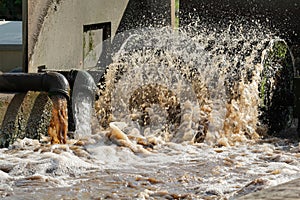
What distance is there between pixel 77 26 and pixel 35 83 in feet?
8.67

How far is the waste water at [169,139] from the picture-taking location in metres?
4.25

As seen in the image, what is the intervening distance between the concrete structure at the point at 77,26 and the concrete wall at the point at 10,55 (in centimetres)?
131

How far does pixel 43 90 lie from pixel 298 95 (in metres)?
2.59

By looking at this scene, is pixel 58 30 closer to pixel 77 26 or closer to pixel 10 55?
pixel 77 26

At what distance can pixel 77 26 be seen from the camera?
842cm

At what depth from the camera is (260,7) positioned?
380 inches

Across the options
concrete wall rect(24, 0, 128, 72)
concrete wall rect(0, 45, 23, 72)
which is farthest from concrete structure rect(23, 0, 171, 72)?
concrete wall rect(0, 45, 23, 72)

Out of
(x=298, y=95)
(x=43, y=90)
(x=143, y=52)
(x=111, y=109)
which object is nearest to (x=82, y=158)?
(x=43, y=90)

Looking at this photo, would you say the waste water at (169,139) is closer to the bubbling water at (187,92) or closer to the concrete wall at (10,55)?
the bubbling water at (187,92)

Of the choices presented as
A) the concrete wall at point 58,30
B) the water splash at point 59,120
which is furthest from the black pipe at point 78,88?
the concrete wall at point 58,30

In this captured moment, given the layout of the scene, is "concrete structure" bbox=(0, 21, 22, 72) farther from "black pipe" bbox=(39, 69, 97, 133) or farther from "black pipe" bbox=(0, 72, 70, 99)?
"black pipe" bbox=(0, 72, 70, 99)

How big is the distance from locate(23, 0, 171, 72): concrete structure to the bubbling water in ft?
2.62

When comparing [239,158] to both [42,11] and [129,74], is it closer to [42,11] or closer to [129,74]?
[129,74]

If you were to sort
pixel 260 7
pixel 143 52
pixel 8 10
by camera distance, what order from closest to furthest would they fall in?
pixel 143 52
pixel 260 7
pixel 8 10
